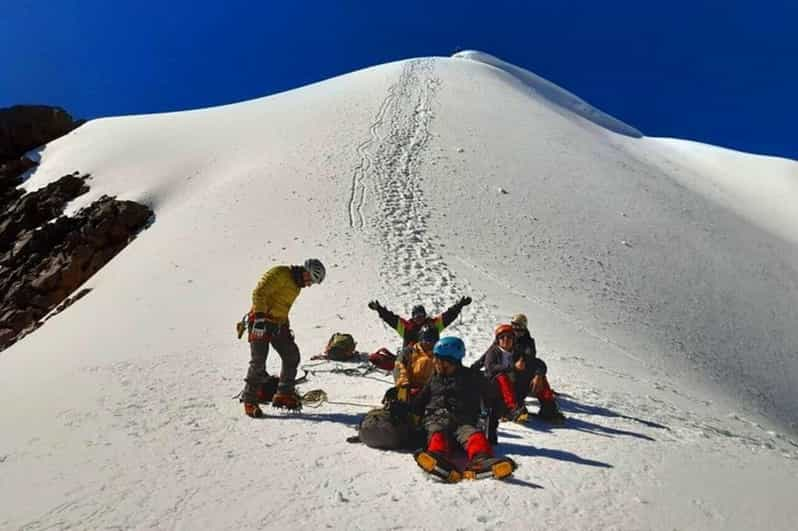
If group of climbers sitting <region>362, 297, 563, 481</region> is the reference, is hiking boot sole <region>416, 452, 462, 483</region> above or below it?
below

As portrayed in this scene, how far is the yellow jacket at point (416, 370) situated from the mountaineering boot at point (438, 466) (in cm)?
118

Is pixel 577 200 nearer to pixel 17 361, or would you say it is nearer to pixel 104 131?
pixel 17 361

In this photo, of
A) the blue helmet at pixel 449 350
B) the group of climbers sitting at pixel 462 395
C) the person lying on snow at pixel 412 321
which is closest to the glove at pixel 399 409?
the group of climbers sitting at pixel 462 395

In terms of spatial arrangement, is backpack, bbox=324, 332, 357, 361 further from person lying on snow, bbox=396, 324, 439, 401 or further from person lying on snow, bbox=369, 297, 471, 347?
person lying on snow, bbox=396, 324, 439, 401

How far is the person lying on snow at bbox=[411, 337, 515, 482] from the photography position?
5.03 m

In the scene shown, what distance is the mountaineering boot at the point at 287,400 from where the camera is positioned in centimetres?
723

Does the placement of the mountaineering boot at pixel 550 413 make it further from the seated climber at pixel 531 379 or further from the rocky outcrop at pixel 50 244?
the rocky outcrop at pixel 50 244

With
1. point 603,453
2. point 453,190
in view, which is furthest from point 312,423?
point 453,190

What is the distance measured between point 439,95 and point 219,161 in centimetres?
1588

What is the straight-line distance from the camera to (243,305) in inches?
523

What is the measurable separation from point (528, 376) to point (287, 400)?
296cm

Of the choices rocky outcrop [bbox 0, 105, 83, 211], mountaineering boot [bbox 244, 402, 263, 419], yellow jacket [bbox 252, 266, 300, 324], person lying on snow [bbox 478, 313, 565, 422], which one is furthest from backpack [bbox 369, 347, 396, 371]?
rocky outcrop [bbox 0, 105, 83, 211]

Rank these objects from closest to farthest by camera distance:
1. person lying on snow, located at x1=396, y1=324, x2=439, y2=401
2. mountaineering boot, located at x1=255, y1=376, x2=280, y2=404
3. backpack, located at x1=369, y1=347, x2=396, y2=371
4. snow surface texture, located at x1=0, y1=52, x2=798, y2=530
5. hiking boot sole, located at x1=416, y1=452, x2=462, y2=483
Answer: snow surface texture, located at x1=0, y1=52, x2=798, y2=530
hiking boot sole, located at x1=416, y1=452, x2=462, y2=483
person lying on snow, located at x1=396, y1=324, x2=439, y2=401
mountaineering boot, located at x1=255, y1=376, x2=280, y2=404
backpack, located at x1=369, y1=347, x2=396, y2=371

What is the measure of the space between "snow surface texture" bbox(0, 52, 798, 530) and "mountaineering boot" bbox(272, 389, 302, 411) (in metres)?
0.16
